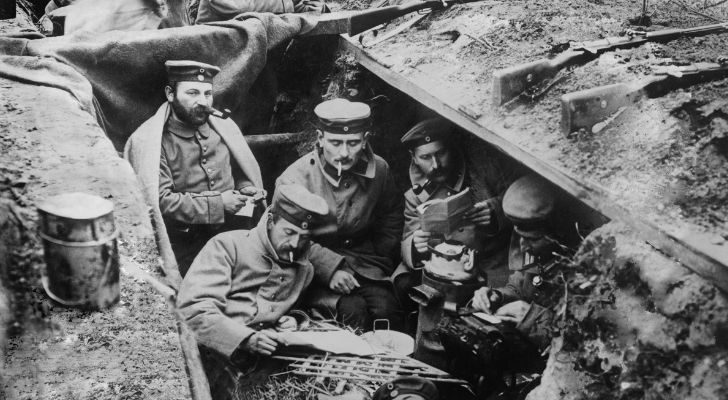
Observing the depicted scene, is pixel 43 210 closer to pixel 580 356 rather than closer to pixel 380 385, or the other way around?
pixel 380 385

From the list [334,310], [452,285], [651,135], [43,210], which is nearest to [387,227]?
[334,310]

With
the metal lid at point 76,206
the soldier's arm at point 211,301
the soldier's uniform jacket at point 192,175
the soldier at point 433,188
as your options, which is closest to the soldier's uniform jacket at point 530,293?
the soldier at point 433,188

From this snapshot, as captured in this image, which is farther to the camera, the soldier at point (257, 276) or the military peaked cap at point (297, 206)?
the military peaked cap at point (297, 206)

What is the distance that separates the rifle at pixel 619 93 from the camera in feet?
11.3

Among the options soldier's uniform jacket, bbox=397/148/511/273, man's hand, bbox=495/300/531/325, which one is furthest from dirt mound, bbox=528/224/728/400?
soldier's uniform jacket, bbox=397/148/511/273

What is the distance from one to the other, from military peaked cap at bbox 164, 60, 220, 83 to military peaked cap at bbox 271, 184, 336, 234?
94 cm

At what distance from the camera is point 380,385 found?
13.3 feet

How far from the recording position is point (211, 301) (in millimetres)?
4047

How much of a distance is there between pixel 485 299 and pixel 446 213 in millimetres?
669

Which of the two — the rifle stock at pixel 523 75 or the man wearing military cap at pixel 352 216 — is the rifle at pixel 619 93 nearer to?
the rifle stock at pixel 523 75

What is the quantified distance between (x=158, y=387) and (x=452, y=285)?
1795mm

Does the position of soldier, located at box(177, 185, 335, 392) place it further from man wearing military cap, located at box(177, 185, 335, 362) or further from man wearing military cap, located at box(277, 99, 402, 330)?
man wearing military cap, located at box(277, 99, 402, 330)

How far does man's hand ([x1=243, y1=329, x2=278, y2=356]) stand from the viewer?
4008 millimetres

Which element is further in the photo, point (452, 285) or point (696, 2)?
point (696, 2)
